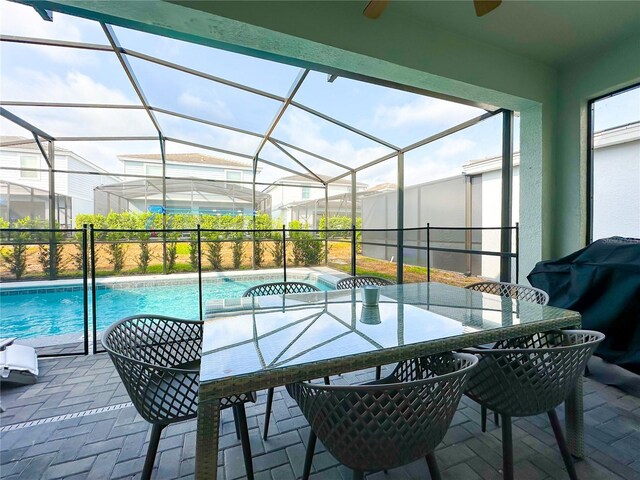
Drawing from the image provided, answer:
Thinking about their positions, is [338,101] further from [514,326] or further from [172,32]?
[514,326]

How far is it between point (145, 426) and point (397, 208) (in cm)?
522

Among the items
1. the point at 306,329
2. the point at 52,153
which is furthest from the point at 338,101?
the point at 52,153

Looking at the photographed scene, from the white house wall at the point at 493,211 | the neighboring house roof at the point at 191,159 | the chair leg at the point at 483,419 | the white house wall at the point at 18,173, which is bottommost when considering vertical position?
the chair leg at the point at 483,419

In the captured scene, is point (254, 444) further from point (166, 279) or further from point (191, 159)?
point (191, 159)

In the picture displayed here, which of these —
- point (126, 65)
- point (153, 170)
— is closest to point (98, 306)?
point (153, 170)

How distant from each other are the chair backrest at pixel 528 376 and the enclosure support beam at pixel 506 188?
2614mm

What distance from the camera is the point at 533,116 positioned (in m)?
3.24

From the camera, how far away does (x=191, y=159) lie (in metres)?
7.84

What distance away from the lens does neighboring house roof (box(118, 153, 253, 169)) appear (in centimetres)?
744

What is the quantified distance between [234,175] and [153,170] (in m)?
2.07

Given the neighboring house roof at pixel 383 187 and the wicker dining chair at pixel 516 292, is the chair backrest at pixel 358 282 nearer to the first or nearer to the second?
the wicker dining chair at pixel 516 292

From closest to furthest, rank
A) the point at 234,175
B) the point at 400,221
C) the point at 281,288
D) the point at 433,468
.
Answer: the point at 433,468
the point at 281,288
the point at 400,221
the point at 234,175

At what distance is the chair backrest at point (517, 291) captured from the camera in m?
2.12

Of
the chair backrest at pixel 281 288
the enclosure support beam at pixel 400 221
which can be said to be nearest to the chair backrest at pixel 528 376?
the chair backrest at pixel 281 288
